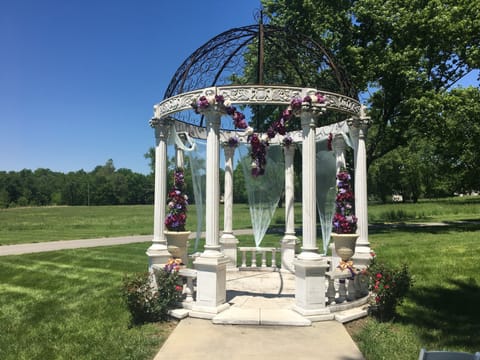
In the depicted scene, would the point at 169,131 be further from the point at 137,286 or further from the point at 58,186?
the point at 58,186

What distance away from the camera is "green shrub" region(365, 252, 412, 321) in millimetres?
7145

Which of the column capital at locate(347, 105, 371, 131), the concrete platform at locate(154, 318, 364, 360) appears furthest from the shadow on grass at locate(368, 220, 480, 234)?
the concrete platform at locate(154, 318, 364, 360)

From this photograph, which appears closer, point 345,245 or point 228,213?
point 345,245

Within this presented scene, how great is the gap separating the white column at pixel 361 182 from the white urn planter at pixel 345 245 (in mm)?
621

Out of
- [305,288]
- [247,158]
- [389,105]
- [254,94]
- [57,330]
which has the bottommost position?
[57,330]

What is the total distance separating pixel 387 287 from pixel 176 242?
16.9 feet

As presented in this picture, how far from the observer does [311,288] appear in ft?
24.1

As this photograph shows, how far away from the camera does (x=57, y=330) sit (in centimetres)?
755

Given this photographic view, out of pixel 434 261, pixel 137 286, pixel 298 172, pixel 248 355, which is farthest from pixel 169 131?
pixel 298 172

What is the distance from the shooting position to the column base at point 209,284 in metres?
7.46

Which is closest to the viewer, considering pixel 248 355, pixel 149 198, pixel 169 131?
pixel 248 355

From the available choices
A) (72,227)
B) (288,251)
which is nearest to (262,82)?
(288,251)

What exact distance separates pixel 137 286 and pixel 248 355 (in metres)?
2.83

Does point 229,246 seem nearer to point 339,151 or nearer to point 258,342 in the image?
point 339,151
